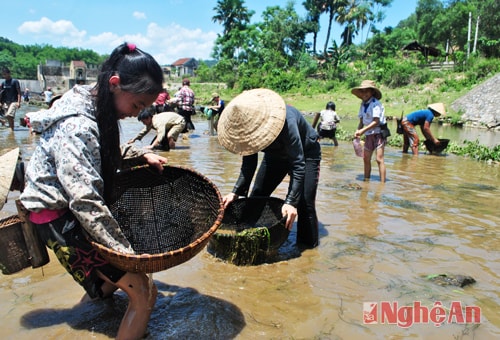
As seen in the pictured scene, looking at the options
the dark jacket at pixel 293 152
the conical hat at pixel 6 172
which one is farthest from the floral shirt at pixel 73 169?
the dark jacket at pixel 293 152

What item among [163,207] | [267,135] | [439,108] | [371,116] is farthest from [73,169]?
[439,108]

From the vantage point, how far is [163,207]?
3080 millimetres

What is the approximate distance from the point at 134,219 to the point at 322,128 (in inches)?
351

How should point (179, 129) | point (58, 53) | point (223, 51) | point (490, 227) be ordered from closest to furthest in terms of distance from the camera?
point (490, 227) < point (179, 129) < point (223, 51) < point (58, 53)

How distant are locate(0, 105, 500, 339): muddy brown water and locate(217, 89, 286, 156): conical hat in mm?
1073

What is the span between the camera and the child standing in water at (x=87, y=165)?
1.90 m

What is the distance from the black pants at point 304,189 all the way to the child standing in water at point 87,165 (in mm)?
1961

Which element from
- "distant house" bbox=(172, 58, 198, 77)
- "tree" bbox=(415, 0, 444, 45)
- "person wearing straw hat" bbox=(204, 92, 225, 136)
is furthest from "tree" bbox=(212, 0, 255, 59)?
"person wearing straw hat" bbox=(204, 92, 225, 136)

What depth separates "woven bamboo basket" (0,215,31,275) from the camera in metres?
2.17

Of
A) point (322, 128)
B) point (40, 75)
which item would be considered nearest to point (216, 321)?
point (322, 128)

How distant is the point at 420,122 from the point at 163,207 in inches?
335

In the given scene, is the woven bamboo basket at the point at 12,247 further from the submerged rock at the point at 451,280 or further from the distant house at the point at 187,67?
the distant house at the point at 187,67

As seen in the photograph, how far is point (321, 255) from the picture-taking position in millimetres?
3764

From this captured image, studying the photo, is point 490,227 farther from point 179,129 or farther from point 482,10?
point 482,10
